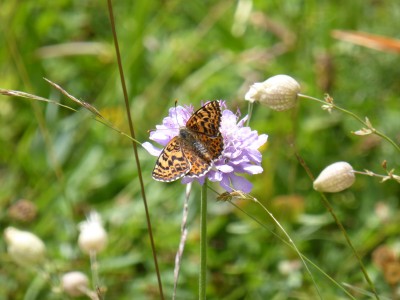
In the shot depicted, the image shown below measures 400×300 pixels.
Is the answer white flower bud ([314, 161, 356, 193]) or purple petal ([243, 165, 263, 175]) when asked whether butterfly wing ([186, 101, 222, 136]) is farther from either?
white flower bud ([314, 161, 356, 193])

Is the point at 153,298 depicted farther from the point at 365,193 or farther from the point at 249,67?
the point at 249,67

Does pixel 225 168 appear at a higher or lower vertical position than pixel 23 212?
lower

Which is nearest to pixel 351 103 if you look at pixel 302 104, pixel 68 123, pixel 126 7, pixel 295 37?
pixel 302 104

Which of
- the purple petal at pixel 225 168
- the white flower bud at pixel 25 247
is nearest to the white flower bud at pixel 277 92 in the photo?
the purple petal at pixel 225 168

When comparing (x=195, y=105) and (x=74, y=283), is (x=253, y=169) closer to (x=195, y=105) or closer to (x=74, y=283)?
(x=74, y=283)

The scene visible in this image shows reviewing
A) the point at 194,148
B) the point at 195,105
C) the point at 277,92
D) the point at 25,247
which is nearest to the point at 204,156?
the point at 194,148

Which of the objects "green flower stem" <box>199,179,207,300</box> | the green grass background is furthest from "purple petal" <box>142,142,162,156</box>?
the green grass background
